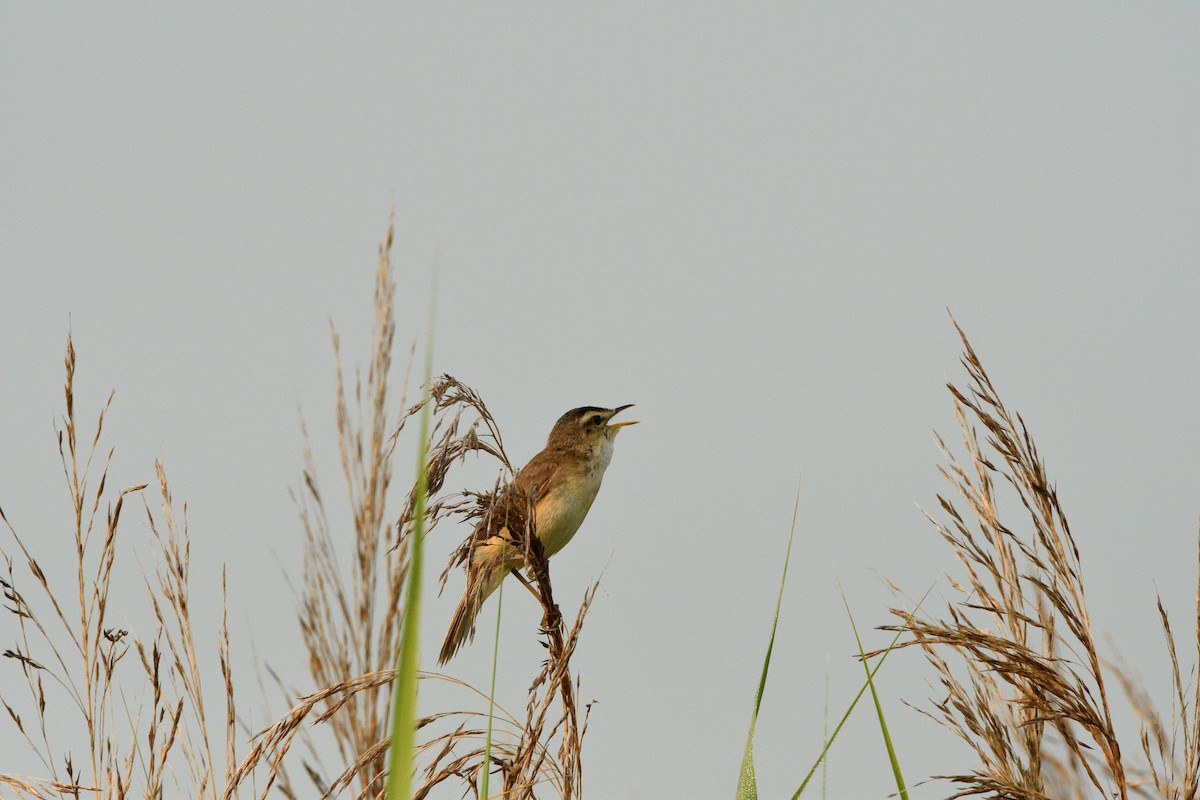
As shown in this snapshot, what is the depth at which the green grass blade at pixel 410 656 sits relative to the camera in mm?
947

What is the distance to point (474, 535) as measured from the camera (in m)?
2.09

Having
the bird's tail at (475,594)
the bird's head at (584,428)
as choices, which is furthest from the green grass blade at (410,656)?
the bird's head at (584,428)

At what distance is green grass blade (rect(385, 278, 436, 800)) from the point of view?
0.95 m

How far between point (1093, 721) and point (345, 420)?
2916 millimetres

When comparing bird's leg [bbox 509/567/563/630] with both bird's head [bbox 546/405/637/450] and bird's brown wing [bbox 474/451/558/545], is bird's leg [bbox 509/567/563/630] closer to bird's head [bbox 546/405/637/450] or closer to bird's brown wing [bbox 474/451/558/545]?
bird's brown wing [bbox 474/451/558/545]

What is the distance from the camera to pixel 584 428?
4.52 metres

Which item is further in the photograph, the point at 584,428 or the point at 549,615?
the point at 584,428

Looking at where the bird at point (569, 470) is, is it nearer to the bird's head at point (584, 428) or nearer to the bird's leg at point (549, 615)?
the bird's head at point (584, 428)

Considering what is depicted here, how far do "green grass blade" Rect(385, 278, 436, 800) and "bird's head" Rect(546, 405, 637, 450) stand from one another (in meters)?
3.39

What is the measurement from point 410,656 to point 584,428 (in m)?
3.56

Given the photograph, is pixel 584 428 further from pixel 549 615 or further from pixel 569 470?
pixel 549 615

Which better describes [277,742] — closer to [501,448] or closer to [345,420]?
[501,448]

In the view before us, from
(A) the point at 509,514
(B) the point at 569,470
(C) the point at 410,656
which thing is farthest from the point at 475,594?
(B) the point at 569,470

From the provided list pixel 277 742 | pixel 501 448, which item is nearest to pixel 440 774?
pixel 277 742
